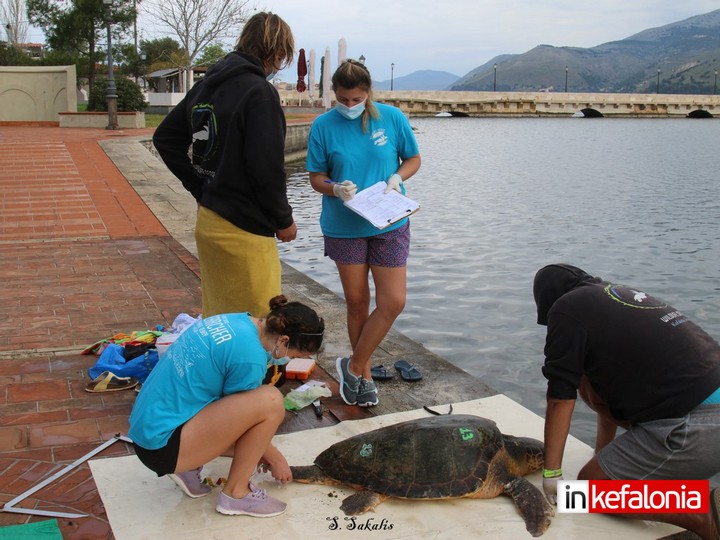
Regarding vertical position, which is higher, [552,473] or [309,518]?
[552,473]

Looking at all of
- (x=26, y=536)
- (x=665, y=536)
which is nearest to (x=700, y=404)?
(x=665, y=536)

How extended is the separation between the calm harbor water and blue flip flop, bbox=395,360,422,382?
1612 millimetres

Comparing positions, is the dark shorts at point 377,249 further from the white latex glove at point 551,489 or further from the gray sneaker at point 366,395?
the white latex glove at point 551,489

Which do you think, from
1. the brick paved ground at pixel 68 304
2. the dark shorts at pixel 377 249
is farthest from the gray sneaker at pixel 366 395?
the brick paved ground at pixel 68 304

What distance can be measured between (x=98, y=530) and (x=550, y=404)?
208cm

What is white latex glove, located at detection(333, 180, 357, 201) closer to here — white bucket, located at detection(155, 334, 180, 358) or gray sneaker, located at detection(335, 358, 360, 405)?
gray sneaker, located at detection(335, 358, 360, 405)

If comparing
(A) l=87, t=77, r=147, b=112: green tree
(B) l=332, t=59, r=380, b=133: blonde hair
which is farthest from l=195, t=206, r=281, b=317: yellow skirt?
(A) l=87, t=77, r=147, b=112: green tree

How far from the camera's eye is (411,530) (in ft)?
10.9

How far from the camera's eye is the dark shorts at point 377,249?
446cm

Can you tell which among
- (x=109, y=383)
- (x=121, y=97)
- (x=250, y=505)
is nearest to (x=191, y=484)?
(x=250, y=505)

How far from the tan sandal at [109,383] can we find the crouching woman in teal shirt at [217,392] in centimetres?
160

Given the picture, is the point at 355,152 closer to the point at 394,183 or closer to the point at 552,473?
the point at 394,183

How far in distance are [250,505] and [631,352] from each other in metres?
1.82

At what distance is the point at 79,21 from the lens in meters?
34.3
